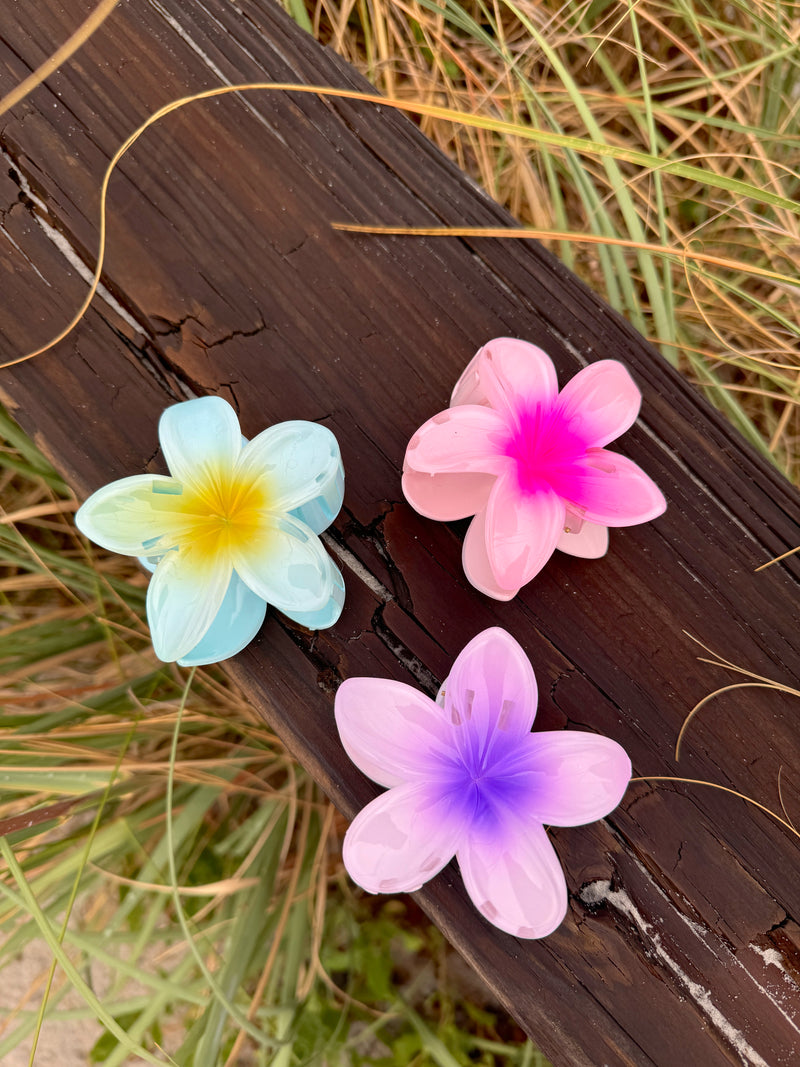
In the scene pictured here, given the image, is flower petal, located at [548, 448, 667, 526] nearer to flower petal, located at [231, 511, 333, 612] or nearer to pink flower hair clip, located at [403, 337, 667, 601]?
pink flower hair clip, located at [403, 337, 667, 601]

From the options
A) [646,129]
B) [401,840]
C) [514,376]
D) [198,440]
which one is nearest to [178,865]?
[401,840]

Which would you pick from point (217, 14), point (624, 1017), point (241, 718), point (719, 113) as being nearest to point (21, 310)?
point (217, 14)

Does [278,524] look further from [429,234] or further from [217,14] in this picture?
[217,14]

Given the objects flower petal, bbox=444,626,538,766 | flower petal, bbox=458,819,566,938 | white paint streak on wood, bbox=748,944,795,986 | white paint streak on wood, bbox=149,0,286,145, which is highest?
white paint streak on wood, bbox=149,0,286,145

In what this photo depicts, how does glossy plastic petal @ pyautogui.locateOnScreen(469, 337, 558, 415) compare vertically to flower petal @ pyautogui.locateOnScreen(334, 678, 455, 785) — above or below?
above

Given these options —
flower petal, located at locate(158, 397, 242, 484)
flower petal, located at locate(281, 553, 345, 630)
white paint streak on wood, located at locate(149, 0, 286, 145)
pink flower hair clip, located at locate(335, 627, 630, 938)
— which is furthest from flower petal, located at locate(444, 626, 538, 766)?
white paint streak on wood, located at locate(149, 0, 286, 145)

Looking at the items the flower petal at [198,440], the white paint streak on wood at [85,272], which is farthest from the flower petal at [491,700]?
the white paint streak on wood at [85,272]
